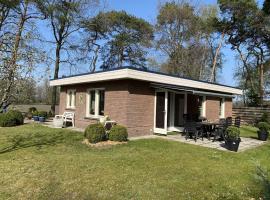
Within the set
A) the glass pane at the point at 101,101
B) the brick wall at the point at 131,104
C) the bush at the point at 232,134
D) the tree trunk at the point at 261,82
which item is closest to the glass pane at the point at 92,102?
the glass pane at the point at 101,101

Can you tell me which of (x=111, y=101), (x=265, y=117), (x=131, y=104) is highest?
(x=111, y=101)

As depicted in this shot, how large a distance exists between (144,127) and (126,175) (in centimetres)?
638

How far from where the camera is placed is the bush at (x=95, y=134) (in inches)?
387

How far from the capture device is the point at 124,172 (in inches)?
249

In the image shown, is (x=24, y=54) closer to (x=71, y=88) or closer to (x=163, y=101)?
(x=163, y=101)

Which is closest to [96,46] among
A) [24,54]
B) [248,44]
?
[248,44]

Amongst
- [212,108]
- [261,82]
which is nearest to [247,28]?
[261,82]

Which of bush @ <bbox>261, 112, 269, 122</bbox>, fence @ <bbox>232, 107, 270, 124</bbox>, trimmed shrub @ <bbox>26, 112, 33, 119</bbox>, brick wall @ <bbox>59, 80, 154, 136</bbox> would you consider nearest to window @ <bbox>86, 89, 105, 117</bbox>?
brick wall @ <bbox>59, 80, 154, 136</bbox>

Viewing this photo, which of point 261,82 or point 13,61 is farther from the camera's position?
point 261,82

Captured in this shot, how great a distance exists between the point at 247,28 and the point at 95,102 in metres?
18.9

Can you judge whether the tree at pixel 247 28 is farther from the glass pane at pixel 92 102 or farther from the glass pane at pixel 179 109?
the glass pane at pixel 92 102

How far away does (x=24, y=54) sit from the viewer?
17.5 feet

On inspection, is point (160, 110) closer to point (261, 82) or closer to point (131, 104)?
point (131, 104)

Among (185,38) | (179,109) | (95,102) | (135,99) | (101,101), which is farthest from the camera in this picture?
(185,38)
